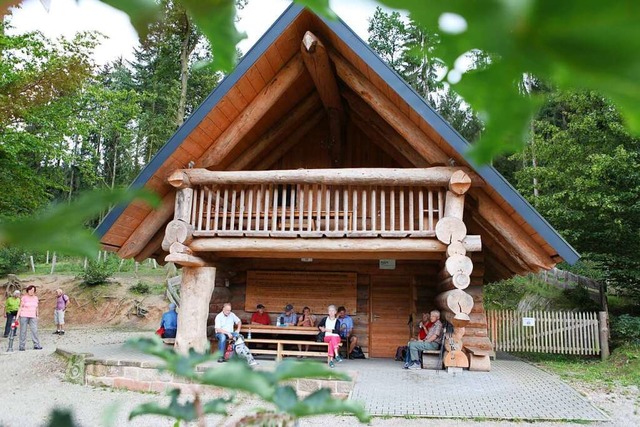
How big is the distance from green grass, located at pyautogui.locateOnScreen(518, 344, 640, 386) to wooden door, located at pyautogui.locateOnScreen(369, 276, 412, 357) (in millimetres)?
3122

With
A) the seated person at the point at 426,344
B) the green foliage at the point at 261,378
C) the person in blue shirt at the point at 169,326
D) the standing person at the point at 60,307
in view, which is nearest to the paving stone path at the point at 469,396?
the seated person at the point at 426,344

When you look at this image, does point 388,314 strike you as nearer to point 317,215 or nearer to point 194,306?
point 317,215

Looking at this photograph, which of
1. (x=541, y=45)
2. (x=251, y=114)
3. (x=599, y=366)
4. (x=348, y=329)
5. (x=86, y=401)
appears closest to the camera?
(x=541, y=45)

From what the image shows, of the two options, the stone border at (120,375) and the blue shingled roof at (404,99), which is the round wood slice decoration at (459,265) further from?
the stone border at (120,375)

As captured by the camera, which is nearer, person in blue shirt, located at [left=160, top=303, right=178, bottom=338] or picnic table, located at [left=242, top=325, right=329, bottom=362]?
picnic table, located at [left=242, top=325, right=329, bottom=362]

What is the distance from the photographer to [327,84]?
8570 mm

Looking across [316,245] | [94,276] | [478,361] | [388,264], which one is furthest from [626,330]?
[94,276]

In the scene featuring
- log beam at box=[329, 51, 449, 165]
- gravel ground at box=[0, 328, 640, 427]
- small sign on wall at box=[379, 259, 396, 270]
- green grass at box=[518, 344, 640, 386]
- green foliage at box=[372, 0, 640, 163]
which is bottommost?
gravel ground at box=[0, 328, 640, 427]

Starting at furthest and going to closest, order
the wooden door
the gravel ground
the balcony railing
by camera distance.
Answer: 1. the wooden door
2. the balcony railing
3. the gravel ground

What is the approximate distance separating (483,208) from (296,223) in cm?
300

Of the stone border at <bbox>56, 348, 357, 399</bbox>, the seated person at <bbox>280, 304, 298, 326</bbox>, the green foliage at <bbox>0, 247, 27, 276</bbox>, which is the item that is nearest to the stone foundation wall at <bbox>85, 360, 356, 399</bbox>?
the stone border at <bbox>56, 348, 357, 399</bbox>

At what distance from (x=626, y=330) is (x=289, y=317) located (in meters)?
8.71

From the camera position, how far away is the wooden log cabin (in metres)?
7.14

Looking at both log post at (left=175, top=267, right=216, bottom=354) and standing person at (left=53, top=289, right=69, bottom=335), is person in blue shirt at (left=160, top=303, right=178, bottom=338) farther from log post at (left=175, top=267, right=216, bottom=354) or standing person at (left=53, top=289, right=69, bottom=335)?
standing person at (left=53, top=289, right=69, bottom=335)
